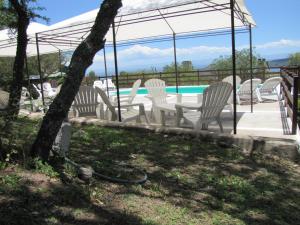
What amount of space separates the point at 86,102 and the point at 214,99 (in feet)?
8.80

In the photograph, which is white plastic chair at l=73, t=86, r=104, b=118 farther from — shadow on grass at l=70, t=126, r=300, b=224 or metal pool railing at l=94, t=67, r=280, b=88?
metal pool railing at l=94, t=67, r=280, b=88

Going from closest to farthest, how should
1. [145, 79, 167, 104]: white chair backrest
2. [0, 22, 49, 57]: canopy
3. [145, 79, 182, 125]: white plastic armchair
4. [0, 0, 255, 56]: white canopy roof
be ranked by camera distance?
[0, 0, 255, 56]: white canopy roof → [145, 79, 182, 125]: white plastic armchair → [145, 79, 167, 104]: white chair backrest → [0, 22, 49, 57]: canopy

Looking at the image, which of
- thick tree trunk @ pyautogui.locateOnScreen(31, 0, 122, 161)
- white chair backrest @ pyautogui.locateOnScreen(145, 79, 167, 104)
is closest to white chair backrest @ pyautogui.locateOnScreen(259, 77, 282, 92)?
white chair backrest @ pyautogui.locateOnScreen(145, 79, 167, 104)

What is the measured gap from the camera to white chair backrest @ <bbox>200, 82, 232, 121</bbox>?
5297 mm

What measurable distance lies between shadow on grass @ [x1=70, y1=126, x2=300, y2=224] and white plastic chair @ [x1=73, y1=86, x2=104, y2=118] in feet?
6.31

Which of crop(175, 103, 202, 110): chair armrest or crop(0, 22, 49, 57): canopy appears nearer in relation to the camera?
crop(175, 103, 202, 110): chair armrest

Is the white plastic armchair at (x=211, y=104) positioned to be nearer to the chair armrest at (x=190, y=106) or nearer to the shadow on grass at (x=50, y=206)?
the chair armrest at (x=190, y=106)

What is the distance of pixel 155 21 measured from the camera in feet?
31.4

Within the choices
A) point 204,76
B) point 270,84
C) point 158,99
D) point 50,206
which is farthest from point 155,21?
point 50,206

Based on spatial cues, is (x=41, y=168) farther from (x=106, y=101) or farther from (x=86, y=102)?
(x=86, y=102)

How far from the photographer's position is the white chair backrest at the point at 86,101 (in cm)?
692

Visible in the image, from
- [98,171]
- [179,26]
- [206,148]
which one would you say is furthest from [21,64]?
[179,26]

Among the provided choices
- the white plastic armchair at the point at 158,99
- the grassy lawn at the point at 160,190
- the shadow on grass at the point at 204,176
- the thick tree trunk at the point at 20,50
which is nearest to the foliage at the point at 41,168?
the grassy lawn at the point at 160,190

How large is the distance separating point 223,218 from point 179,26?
754cm
